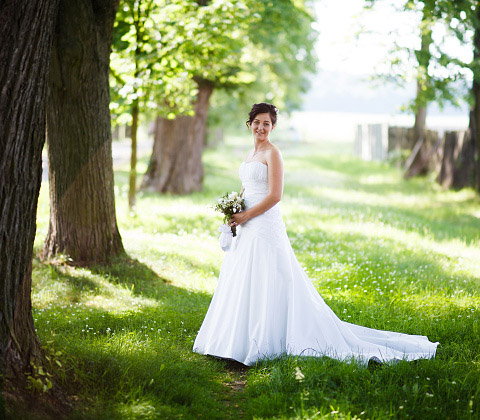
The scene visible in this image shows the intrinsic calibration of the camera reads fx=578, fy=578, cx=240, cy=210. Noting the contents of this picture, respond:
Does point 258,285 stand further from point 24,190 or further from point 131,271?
point 131,271

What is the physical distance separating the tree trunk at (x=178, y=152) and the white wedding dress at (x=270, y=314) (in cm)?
1143

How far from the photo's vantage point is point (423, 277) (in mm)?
8352

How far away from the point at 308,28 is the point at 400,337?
21.8 meters

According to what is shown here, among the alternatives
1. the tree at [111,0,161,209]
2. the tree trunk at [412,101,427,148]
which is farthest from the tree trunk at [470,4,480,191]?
the tree at [111,0,161,209]

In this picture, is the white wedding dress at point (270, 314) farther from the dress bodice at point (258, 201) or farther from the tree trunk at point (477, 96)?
the tree trunk at point (477, 96)

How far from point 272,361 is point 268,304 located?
1.76 ft

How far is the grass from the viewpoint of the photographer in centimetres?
450

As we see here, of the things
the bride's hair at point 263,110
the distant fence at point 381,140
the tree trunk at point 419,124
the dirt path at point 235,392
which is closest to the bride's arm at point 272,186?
the bride's hair at point 263,110

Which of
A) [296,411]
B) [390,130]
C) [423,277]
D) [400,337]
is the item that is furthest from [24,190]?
[390,130]

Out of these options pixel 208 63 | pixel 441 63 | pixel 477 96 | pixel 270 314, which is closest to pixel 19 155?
pixel 270 314

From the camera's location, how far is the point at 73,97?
25.8 ft

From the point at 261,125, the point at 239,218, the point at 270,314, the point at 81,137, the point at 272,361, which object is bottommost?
the point at 272,361

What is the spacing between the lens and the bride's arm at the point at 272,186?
5750 millimetres

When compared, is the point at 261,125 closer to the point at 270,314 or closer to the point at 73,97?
the point at 270,314
